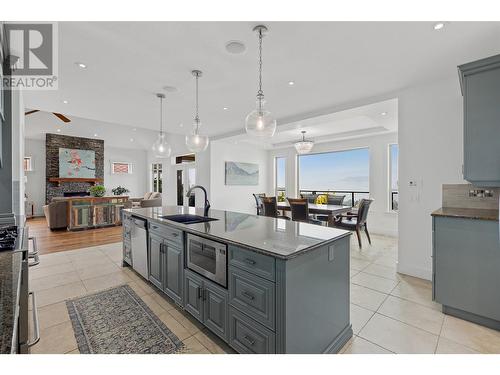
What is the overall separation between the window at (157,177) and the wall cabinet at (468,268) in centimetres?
1103

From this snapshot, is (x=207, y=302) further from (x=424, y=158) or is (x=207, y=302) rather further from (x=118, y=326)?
(x=424, y=158)

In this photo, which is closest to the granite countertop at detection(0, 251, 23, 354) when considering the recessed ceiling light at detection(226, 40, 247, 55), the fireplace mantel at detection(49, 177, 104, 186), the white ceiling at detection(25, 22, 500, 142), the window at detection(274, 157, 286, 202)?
the white ceiling at detection(25, 22, 500, 142)

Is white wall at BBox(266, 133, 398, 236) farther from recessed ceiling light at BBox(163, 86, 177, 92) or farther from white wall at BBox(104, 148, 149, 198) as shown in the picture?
white wall at BBox(104, 148, 149, 198)

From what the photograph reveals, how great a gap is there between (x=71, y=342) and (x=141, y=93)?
3.16 m

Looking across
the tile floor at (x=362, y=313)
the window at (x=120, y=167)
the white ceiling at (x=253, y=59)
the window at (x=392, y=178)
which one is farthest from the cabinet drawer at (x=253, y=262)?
the window at (x=120, y=167)

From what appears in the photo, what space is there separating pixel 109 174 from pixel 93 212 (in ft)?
16.5

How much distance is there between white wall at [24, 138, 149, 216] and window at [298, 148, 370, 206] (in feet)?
26.5

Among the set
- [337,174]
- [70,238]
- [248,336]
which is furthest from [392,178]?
[70,238]

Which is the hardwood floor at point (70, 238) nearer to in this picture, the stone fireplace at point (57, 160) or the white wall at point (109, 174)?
the stone fireplace at point (57, 160)

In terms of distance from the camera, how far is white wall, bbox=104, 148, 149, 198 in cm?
1080

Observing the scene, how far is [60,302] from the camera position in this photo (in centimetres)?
249

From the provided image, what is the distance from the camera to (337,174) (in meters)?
7.04

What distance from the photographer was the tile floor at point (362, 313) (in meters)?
1.81
